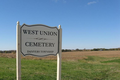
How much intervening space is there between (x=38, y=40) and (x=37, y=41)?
0.05 metres

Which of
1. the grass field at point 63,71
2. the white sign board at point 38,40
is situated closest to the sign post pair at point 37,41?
the white sign board at point 38,40

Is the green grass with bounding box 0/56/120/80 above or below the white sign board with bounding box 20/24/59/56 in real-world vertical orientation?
below

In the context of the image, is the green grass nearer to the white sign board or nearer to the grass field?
the grass field

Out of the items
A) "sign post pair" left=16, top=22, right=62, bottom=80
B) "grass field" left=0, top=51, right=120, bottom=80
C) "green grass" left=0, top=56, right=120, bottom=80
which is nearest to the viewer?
"sign post pair" left=16, top=22, right=62, bottom=80

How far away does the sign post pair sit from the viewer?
137 inches

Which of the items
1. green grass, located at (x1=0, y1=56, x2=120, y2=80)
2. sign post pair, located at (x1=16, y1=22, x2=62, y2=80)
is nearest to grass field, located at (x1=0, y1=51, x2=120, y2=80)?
green grass, located at (x1=0, y1=56, x2=120, y2=80)

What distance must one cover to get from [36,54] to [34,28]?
805 mm

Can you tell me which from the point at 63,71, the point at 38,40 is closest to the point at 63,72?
the point at 63,71

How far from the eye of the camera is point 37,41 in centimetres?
369

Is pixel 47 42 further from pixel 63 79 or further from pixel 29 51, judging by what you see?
pixel 63 79

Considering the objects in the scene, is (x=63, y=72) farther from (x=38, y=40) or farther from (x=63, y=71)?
(x=38, y=40)

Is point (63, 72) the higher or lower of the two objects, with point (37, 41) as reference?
lower

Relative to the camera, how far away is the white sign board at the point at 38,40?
356 cm

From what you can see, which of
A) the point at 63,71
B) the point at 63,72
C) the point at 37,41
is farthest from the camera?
the point at 63,71
